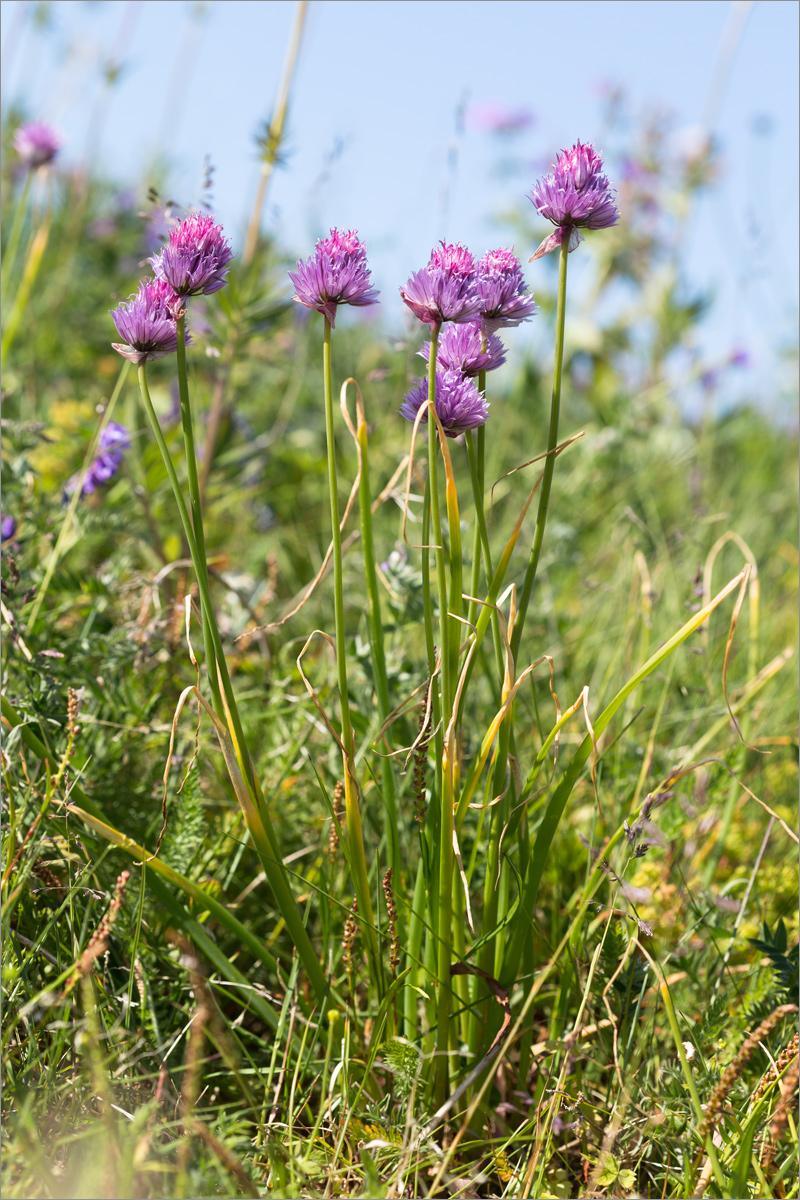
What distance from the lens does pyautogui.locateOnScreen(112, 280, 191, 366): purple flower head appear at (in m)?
0.84

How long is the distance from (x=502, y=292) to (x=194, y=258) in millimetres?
319

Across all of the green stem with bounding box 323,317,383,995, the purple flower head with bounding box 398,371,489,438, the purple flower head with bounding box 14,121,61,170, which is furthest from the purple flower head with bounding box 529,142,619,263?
the purple flower head with bounding box 14,121,61,170

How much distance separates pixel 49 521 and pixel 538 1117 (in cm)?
131

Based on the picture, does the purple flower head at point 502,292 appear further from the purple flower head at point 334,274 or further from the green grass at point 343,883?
the green grass at point 343,883

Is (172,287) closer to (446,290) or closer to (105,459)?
(446,290)

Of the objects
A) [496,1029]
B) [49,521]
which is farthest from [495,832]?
[49,521]

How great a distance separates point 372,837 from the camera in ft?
4.35

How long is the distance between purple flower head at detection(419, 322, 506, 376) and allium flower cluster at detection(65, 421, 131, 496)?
0.85 metres

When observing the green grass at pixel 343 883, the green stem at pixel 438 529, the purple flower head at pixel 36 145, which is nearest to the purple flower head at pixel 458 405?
the green stem at pixel 438 529

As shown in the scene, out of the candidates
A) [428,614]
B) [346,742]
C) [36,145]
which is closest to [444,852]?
[346,742]

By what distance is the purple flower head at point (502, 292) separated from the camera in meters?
0.90

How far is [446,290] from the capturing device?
32.7 inches

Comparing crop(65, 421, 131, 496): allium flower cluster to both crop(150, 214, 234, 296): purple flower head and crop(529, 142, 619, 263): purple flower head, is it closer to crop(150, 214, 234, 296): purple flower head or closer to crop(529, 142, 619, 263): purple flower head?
crop(150, 214, 234, 296): purple flower head

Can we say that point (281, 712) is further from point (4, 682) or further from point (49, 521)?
point (49, 521)
